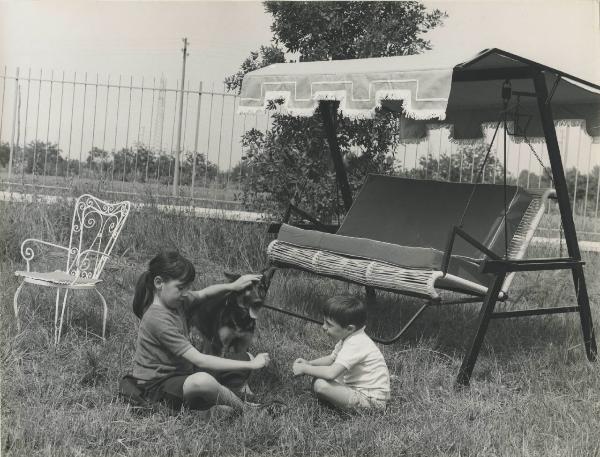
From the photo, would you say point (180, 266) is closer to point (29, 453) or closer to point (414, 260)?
point (29, 453)

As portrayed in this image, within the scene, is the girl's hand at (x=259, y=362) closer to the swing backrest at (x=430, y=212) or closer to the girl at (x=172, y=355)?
the girl at (x=172, y=355)

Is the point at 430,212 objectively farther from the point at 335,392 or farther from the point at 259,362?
the point at 259,362

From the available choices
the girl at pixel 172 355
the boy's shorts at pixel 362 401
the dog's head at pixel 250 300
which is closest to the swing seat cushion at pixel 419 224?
the boy's shorts at pixel 362 401

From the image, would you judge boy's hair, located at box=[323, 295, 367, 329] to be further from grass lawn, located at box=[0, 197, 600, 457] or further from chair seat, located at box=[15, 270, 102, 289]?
chair seat, located at box=[15, 270, 102, 289]

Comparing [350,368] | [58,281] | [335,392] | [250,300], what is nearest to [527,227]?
[350,368]

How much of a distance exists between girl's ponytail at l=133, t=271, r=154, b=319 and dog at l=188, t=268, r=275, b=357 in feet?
0.83

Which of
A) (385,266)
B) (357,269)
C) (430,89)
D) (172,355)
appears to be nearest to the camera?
(172,355)

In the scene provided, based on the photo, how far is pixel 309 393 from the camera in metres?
4.09

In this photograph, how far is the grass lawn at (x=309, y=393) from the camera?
336 cm

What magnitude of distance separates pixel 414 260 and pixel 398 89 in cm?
111

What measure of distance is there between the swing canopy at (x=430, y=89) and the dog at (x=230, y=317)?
159cm

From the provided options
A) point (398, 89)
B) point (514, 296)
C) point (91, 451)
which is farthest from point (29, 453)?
point (514, 296)

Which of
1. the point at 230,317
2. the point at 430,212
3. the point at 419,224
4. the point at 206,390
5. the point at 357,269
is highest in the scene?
the point at 430,212

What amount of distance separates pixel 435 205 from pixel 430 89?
199 cm
